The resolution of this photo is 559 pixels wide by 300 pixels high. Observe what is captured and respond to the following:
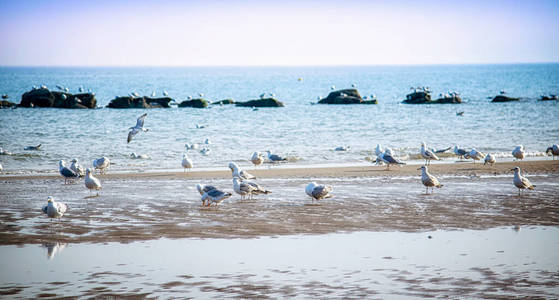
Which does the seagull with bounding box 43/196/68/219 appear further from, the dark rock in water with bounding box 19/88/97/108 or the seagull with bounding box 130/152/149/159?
the dark rock in water with bounding box 19/88/97/108

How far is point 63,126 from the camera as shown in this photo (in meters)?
45.2

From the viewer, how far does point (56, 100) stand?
65.9m

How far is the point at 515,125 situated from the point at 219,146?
75.4ft

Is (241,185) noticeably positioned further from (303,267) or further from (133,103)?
(133,103)

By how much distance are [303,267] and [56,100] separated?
6151 cm

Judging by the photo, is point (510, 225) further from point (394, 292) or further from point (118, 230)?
point (118, 230)

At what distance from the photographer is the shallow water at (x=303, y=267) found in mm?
8867

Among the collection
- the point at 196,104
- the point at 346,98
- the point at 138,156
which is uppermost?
the point at 346,98

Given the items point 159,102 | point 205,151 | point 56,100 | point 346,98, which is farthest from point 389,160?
point 56,100

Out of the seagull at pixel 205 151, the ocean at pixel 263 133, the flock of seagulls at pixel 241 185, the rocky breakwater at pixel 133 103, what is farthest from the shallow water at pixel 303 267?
the rocky breakwater at pixel 133 103

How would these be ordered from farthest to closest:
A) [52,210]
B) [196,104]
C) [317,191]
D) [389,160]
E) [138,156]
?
1. [196,104]
2. [138,156]
3. [389,160]
4. [317,191]
5. [52,210]

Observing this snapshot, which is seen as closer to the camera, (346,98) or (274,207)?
(274,207)

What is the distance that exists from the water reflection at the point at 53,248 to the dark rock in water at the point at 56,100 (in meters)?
55.9

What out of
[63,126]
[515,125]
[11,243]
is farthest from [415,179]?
[63,126]
